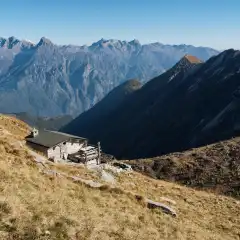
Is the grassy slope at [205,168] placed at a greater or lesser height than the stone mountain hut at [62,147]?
lesser

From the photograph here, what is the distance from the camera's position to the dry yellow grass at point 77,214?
685 inches

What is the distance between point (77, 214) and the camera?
20094 millimetres

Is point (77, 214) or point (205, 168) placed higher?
point (77, 214)

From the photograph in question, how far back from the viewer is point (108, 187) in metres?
29.6

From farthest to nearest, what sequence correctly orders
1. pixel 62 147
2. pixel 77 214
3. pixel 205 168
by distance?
pixel 205 168 < pixel 62 147 < pixel 77 214

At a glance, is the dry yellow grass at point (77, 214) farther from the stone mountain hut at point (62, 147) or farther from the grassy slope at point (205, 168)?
the grassy slope at point (205, 168)

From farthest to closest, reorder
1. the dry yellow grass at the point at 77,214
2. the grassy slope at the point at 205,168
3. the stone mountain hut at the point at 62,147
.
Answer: the grassy slope at the point at 205,168 < the stone mountain hut at the point at 62,147 < the dry yellow grass at the point at 77,214

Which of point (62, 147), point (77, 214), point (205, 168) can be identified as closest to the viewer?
point (77, 214)

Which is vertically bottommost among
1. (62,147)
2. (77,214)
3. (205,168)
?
(205,168)

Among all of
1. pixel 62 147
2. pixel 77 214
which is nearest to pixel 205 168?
pixel 62 147

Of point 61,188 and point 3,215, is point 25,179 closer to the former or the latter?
point 61,188

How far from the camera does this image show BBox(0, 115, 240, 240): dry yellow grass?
57.1ft

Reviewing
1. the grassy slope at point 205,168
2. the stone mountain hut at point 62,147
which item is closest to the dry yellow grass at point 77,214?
the stone mountain hut at point 62,147

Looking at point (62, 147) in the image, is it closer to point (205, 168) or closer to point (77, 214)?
point (205, 168)
